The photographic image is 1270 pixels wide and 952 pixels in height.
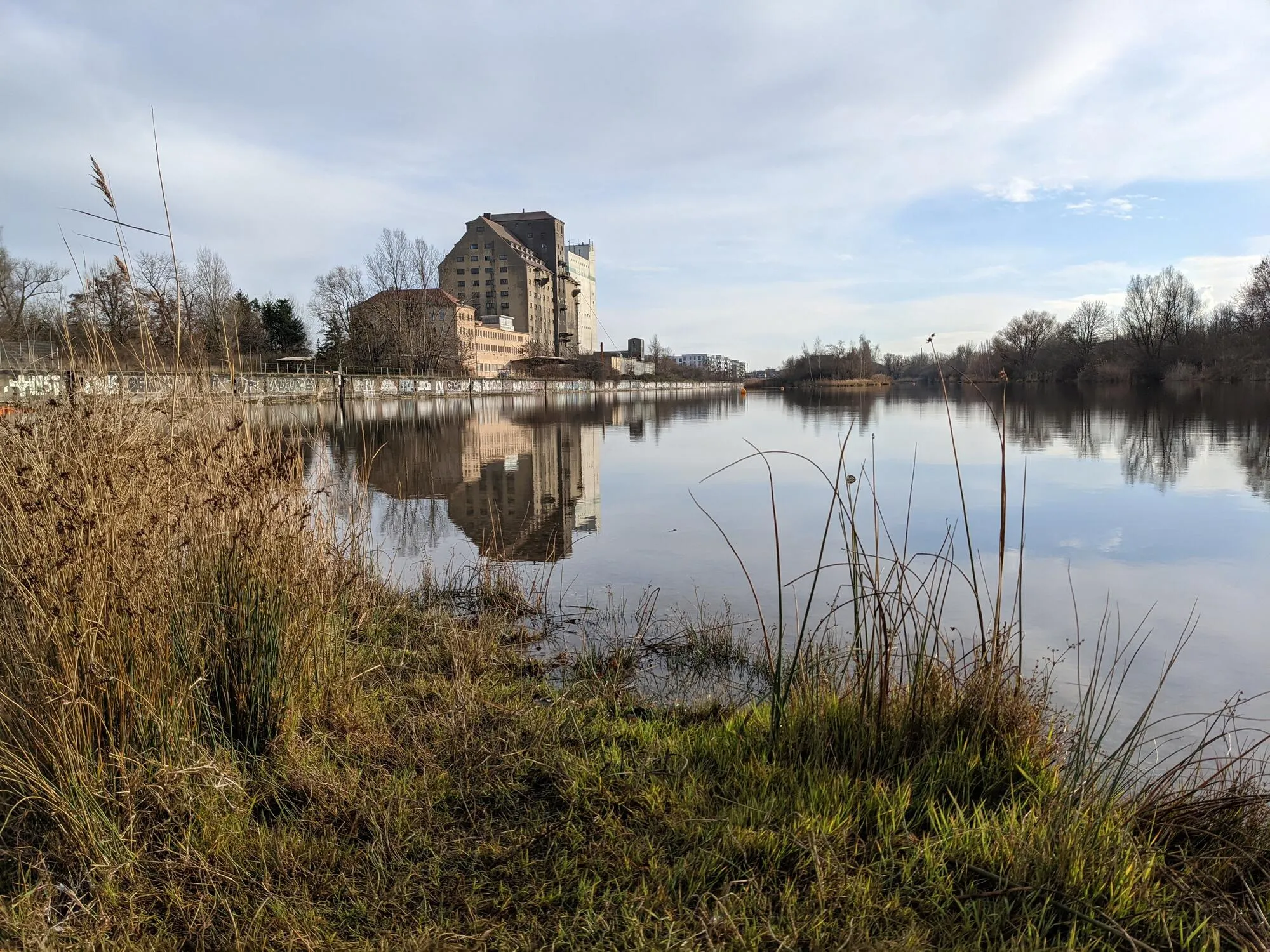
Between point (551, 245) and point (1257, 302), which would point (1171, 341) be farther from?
point (551, 245)

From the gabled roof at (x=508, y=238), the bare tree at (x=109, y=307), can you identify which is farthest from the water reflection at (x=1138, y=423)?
the gabled roof at (x=508, y=238)

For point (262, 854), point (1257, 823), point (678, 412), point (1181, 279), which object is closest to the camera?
point (262, 854)

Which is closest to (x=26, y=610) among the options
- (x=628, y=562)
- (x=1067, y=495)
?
(x=628, y=562)

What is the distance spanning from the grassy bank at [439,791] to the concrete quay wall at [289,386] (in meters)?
0.30

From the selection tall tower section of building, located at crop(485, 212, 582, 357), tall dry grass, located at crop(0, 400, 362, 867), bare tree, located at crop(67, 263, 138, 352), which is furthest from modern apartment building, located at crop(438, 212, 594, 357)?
tall dry grass, located at crop(0, 400, 362, 867)

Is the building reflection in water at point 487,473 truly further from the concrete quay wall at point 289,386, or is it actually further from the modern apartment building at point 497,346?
the modern apartment building at point 497,346

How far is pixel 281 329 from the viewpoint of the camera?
52.9 meters

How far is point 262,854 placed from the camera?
2154 mm

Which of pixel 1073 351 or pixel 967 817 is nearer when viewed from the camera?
pixel 967 817

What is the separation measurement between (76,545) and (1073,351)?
2782 inches

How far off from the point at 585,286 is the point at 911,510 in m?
132

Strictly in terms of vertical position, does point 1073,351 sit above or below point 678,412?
above

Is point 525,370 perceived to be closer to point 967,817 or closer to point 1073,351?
point 1073,351

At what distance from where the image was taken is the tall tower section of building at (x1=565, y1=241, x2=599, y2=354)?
132 metres
